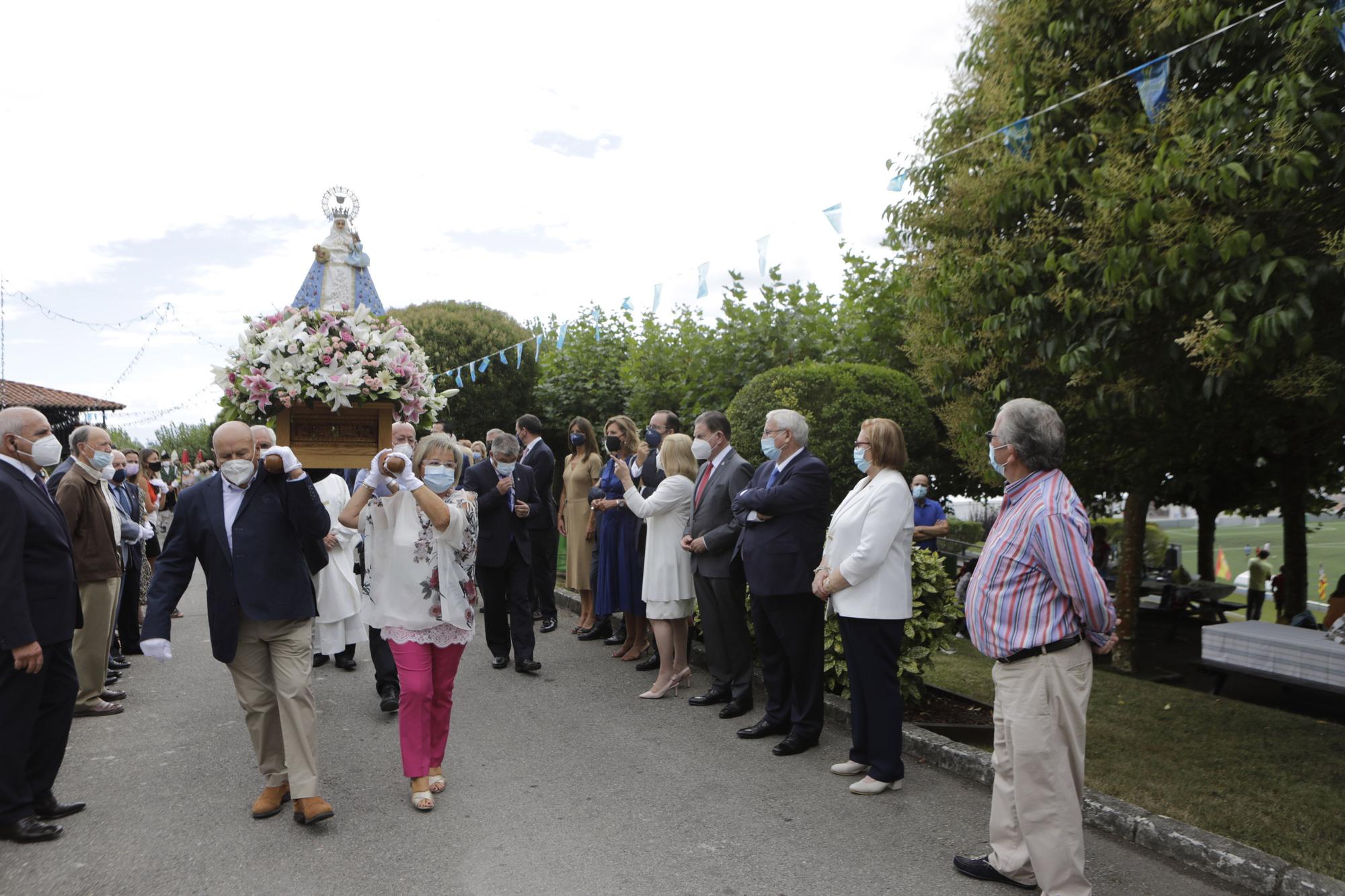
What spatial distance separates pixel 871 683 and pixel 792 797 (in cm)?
75

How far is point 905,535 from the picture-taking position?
5.13 m

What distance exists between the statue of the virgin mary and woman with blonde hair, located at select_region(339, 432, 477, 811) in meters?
10.3

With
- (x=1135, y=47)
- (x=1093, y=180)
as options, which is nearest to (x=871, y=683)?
(x=1093, y=180)

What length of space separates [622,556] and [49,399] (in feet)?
97.8

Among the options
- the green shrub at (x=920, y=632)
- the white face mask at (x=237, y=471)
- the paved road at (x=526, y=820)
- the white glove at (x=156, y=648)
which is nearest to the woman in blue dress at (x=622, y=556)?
the paved road at (x=526, y=820)

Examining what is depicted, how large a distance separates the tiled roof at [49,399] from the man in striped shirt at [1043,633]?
29.3 metres

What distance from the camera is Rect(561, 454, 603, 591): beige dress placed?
9359mm

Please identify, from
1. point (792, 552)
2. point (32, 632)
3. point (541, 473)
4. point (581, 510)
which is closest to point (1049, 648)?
point (792, 552)

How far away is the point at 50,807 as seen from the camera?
4.76 metres

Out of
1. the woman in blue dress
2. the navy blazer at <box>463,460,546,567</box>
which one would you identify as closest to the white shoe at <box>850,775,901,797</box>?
the woman in blue dress

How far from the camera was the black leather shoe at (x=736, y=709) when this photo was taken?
6574 millimetres

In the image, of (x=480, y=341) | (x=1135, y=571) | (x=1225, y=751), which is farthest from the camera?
(x=480, y=341)

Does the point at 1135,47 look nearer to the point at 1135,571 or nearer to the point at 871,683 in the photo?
the point at 871,683

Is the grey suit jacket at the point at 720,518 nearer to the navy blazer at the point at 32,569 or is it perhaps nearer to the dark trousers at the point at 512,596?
the dark trousers at the point at 512,596
